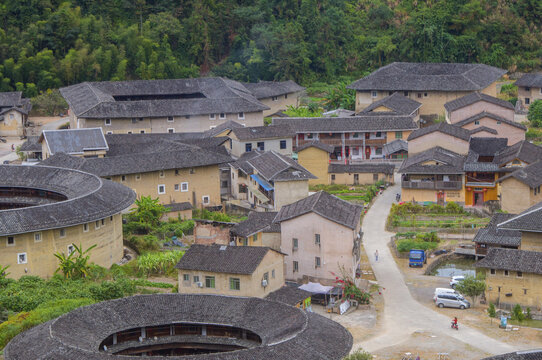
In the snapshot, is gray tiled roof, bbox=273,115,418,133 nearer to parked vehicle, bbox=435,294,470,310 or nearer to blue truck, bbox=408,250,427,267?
blue truck, bbox=408,250,427,267

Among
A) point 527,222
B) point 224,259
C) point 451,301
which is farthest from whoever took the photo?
point 527,222

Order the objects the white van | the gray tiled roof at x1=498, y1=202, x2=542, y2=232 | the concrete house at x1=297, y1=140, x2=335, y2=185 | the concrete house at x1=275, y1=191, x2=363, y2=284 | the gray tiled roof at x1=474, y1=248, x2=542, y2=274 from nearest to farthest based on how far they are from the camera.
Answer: the gray tiled roof at x1=474, y1=248, x2=542, y2=274 < the white van < the gray tiled roof at x1=498, y1=202, x2=542, y2=232 < the concrete house at x1=275, y1=191, x2=363, y2=284 < the concrete house at x1=297, y1=140, x2=335, y2=185

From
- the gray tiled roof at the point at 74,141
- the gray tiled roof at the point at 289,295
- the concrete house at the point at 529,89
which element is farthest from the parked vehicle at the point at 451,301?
the concrete house at the point at 529,89

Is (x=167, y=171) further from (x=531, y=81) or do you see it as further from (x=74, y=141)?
(x=531, y=81)

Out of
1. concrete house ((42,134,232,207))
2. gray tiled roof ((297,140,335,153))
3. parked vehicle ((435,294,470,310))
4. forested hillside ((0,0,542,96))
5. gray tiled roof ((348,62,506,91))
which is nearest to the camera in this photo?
parked vehicle ((435,294,470,310))

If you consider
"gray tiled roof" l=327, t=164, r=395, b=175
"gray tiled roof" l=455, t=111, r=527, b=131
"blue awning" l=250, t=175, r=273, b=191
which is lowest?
"blue awning" l=250, t=175, r=273, b=191

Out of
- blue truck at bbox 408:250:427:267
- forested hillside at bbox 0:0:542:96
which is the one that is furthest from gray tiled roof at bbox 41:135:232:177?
forested hillside at bbox 0:0:542:96

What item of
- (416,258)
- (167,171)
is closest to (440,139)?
(416,258)
